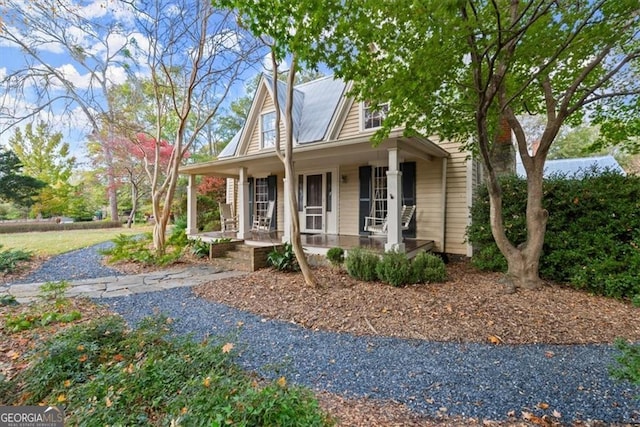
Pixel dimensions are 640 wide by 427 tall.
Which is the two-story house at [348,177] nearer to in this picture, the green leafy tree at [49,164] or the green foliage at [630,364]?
the green foliage at [630,364]

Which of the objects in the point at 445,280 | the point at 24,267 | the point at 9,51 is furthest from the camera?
the point at 9,51

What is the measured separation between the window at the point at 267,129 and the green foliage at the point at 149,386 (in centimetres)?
858

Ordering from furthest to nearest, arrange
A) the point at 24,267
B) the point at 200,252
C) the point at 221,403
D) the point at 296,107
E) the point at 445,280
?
the point at 296,107 < the point at 200,252 < the point at 24,267 < the point at 445,280 < the point at 221,403

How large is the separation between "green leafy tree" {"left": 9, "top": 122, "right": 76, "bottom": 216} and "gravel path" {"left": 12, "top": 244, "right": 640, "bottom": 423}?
21.7 m

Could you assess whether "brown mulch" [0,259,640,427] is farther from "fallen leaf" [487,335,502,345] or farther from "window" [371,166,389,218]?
"window" [371,166,389,218]

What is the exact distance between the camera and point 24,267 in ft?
21.8

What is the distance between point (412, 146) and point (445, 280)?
9.20 feet

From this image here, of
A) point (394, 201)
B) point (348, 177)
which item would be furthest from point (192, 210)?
point (394, 201)

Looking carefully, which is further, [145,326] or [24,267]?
[24,267]

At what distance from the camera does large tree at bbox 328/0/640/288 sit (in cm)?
373

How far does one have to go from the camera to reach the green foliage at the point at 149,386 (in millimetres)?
1656

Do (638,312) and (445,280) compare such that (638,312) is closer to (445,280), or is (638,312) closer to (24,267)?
(445,280)

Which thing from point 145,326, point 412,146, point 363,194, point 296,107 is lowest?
point 145,326

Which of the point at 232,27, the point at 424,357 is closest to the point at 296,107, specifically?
the point at 232,27
